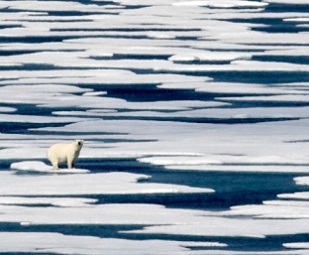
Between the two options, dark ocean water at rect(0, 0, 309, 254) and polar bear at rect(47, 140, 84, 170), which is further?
polar bear at rect(47, 140, 84, 170)

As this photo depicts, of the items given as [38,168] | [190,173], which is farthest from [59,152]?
[190,173]

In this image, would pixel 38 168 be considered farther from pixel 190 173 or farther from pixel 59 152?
pixel 190 173

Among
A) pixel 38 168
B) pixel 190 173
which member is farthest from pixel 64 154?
pixel 190 173

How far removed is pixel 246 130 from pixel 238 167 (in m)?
1.00

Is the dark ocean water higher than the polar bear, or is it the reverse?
the polar bear

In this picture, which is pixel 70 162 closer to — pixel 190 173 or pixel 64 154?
pixel 64 154

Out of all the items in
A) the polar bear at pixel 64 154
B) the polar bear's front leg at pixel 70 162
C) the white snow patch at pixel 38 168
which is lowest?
the white snow patch at pixel 38 168

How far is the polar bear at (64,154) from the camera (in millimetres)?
5379

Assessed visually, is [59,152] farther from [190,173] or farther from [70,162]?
[190,173]

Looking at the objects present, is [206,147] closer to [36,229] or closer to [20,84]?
[36,229]

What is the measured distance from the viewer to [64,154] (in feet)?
17.6

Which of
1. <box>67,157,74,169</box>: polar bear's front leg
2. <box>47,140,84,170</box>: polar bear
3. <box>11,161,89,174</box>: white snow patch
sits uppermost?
<box>47,140,84,170</box>: polar bear

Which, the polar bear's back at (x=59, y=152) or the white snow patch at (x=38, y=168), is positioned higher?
the polar bear's back at (x=59, y=152)

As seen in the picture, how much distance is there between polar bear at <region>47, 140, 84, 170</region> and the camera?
5.38m
